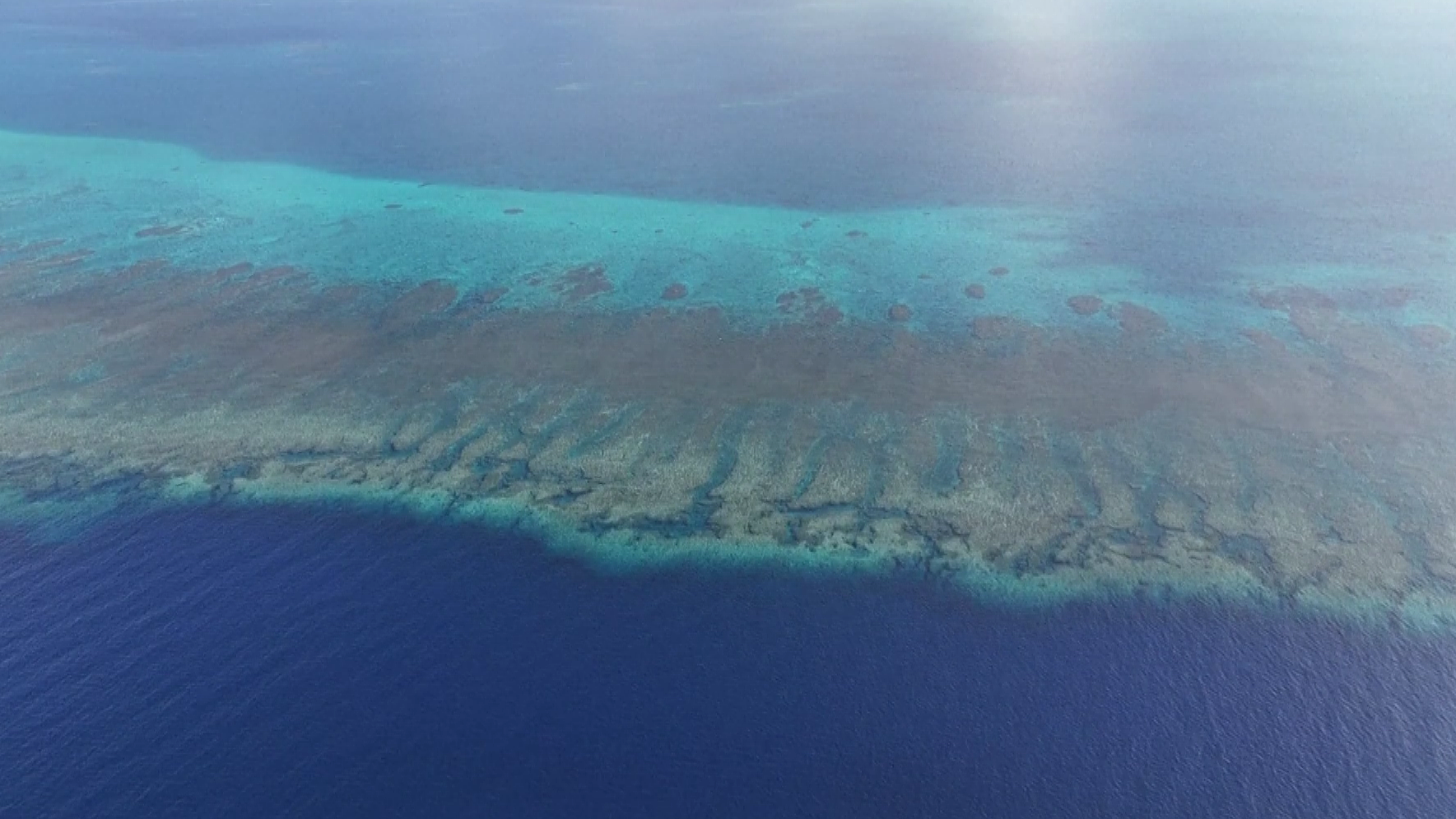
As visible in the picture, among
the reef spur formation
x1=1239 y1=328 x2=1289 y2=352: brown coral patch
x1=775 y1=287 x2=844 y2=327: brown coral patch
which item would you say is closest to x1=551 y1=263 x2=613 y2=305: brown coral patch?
the reef spur formation

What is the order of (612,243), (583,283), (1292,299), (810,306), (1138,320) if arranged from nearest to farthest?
1. (1138,320)
2. (1292,299)
3. (810,306)
4. (583,283)
5. (612,243)

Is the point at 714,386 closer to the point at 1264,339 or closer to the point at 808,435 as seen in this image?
the point at 808,435

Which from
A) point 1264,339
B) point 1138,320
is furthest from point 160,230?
point 1264,339

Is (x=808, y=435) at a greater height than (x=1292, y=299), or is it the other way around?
(x=808, y=435)

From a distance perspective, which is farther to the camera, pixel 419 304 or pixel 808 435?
pixel 419 304

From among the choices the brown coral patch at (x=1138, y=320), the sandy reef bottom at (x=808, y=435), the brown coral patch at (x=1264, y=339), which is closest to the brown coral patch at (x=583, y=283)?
the sandy reef bottom at (x=808, y=435)

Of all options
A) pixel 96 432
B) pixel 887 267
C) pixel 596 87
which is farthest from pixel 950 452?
pixel 596 87

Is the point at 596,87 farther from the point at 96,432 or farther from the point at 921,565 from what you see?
the point at 921,565
